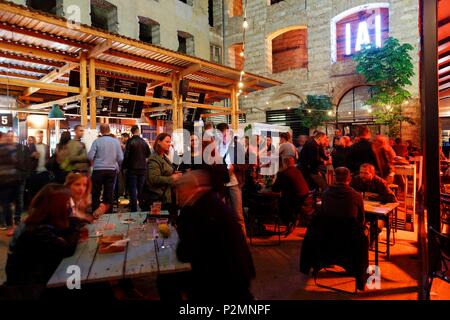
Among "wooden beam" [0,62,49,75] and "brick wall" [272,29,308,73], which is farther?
"brick wall" [272,29,308,73]

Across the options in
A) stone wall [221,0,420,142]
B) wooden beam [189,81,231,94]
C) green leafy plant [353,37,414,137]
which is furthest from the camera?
stone wall [221,0,420,142]

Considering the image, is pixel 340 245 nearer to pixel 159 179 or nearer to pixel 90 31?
pixel 159 179

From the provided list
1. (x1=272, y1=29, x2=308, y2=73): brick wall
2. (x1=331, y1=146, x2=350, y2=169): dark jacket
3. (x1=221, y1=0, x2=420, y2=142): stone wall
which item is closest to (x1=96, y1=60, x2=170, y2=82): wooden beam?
(x1=331, y1=146, x2=350, y2=169): dark jacket

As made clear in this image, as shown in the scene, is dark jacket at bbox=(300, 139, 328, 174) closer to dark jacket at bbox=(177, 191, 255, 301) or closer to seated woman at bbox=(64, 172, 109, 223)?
seated woman at bbox=(64, 172, 109, 223)

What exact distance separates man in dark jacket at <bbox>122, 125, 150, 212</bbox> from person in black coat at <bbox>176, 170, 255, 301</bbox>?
14.8 ft

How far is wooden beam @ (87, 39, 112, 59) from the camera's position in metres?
5.92

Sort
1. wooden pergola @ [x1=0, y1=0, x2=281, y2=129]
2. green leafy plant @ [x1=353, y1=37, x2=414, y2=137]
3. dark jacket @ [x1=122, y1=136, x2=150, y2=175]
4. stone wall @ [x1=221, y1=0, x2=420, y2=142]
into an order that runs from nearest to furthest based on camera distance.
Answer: wooden pergola @ [x1=0, y1=0, x2=281, y2=129] → dark jacket @ [x1=122, y1=136, x2=150, y2=175] → green leafy plant @ [x1=353, y1=37, x2=414, y2=137] → stone wall @ [x1=221, y1=0, x2=420, y2=142]

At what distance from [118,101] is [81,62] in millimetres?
2340

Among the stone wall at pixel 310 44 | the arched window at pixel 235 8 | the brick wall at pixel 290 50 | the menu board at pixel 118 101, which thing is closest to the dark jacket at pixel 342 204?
the menu board at pixel 118 101

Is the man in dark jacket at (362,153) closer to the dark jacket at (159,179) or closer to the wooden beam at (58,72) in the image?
the dark jacket at (159,179)

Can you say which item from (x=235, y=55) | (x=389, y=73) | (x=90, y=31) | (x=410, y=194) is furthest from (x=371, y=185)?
(x=235, y=55)

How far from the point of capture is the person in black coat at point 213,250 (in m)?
2.00

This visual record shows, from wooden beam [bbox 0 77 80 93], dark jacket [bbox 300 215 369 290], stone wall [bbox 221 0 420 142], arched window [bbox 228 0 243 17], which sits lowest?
dark jacket [bbox 300 215 369 290]
